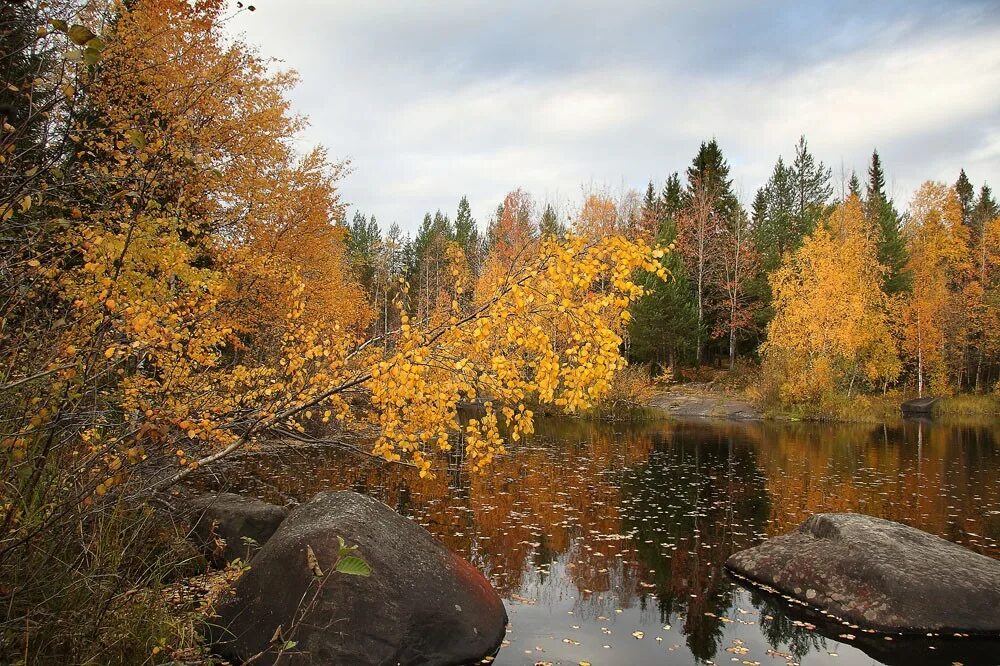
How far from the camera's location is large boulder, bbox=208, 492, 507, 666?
5453mm

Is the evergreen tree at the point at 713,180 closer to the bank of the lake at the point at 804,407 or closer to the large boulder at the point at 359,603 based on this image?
the bank of the lake at the point at 804,407

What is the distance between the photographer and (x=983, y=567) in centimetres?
712

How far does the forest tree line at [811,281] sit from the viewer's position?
96.9 feet

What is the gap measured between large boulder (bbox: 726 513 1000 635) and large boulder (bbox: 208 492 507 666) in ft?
12.0

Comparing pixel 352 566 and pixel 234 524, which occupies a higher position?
pixel 352 566

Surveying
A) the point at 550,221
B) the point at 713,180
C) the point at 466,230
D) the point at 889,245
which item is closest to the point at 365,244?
the point at 466,230

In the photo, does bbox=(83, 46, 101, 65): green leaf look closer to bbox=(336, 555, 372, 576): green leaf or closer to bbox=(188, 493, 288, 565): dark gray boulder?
bbox=(336, 555, 372, 576): green leaf

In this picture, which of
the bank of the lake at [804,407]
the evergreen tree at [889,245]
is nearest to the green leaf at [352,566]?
the bank of the lake at [804,407]

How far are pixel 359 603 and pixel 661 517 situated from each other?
6.87 metres

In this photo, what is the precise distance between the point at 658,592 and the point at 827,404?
2472 centimetres

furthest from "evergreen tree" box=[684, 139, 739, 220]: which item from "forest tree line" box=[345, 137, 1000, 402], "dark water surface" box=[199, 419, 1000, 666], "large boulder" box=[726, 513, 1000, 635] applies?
"large boulder" box=[726, 513, 1000, 635]

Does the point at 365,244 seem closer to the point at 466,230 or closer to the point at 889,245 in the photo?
the point at 466,230

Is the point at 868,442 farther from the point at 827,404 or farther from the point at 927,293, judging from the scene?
the point at 927,293

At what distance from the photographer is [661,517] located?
11.1m
